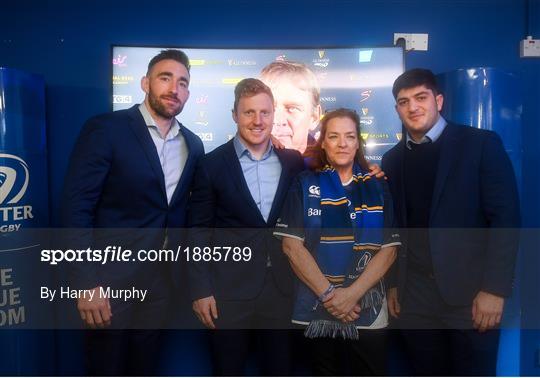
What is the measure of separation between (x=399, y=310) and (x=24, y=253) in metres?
1.76

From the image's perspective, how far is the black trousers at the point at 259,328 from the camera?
1.95 metres

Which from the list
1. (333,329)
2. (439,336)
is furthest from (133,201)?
(439,336)

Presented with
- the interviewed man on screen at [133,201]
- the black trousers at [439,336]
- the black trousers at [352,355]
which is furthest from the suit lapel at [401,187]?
the interviewed man on screen at [133,201]

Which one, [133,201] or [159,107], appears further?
[159,107]

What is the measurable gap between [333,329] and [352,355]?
0.16m

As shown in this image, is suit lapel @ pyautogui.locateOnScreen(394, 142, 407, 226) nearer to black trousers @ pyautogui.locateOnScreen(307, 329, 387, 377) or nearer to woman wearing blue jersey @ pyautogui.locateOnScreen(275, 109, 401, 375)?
woman wearing blue jersey @ pyautogui.locateOnScreen(275, 109, 401, 375)

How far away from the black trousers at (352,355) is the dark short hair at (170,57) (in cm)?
141

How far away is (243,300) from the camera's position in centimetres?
195

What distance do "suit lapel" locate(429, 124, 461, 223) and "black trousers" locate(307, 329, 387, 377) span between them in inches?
23.7

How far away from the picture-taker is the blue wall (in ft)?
7.57

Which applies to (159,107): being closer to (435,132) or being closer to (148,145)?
(148,145)

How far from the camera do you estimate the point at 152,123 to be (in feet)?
6.58

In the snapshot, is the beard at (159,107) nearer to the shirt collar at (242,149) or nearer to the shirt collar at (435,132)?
the shirt collar at (242,149)

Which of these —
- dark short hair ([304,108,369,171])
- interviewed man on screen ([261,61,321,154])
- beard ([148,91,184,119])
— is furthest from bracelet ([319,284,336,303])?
beard ([148,91,184,119])
